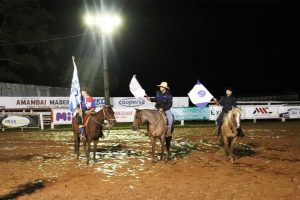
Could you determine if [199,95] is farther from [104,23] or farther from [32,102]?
[32,102]

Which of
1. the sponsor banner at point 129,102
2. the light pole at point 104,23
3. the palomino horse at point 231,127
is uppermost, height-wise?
the light pole at point 104,23

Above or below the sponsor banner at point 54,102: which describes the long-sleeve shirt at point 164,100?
below

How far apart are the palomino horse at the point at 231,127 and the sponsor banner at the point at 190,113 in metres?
16.6

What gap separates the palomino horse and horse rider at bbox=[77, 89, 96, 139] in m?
4.74

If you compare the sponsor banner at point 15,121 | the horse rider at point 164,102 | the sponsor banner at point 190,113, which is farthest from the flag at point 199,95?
the sponsor banner at point 15,121

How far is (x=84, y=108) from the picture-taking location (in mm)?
14875

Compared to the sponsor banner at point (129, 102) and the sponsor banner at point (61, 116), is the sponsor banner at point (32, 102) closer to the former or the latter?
the sponsor banner at point (129, 102)

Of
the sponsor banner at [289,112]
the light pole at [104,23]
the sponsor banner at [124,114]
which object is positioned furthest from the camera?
the sponsor banner at [289,112]

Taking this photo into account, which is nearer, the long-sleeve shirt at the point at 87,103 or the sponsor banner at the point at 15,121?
the long-sleeve shirt at the point at 87,103

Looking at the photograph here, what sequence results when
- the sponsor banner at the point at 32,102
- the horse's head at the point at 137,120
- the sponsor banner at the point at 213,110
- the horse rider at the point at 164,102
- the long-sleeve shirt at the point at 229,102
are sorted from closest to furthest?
1. the horse's head at the point at 137,120
2. the horse rider at the point at 164,102
3. the long-sleeve shirt at the point at 229,102
4. the sponsor banner at the point at 213,110
5. the sponsor banner at the point at 32,102

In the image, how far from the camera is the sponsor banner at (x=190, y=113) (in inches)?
1240

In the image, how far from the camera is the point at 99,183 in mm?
11133

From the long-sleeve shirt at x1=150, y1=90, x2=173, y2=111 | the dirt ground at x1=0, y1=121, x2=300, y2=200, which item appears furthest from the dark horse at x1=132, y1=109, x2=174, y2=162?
the dirt ground at x1=0, y1=121, x2=300, y2=200

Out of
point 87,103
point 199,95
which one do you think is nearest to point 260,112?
point 199,95
